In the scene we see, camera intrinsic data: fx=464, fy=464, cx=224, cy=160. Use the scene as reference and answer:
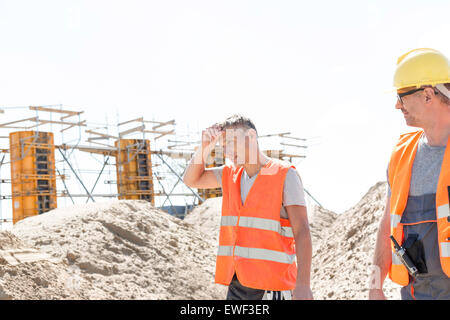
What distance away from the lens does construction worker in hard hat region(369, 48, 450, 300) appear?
5.99ft

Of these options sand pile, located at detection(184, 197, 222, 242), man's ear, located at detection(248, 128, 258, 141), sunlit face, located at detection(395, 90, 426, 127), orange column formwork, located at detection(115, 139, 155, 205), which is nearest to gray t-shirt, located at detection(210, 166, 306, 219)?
man's ear, located at detection(248, 128, 258, 141)

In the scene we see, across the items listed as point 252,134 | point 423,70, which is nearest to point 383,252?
point 423,70

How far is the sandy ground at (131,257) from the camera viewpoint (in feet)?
20.4

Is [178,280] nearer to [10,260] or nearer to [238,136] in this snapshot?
[10,260]

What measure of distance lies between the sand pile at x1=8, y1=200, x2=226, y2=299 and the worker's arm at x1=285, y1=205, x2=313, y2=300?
4482mm

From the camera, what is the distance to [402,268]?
1.92m

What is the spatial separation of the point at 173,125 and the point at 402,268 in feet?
68.6

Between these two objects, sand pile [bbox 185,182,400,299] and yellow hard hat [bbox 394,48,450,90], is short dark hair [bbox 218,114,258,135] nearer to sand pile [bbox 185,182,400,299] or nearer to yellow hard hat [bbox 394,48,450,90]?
yellow hard hat [bbox 394,48,450,90]

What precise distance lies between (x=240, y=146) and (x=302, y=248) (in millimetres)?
662

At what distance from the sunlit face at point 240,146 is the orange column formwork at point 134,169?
19.7 meters

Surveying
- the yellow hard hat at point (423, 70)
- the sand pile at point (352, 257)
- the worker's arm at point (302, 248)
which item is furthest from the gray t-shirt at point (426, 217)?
the sand pile at point (352, 257)

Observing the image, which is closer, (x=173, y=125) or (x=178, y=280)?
(x=178, y=280)
